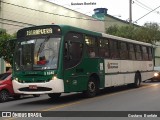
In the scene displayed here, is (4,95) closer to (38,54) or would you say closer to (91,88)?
(38,54)

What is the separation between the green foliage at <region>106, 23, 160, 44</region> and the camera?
40.9 metres

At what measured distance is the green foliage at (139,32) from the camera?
134 ft

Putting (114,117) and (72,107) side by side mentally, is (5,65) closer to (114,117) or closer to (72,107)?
(72,107)

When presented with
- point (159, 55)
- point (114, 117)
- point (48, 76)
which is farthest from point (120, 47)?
point (159, 55)

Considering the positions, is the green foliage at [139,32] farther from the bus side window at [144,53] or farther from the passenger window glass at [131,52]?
the passenger window glass at [131,52]

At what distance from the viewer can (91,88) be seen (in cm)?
1698

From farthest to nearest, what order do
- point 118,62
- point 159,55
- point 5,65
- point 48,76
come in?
1. point 159,55
2. point 5,65
3. point 118,62
4. point 48,76

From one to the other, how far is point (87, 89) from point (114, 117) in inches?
224

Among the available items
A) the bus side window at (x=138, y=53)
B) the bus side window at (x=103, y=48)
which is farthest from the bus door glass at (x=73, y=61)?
the bus side window at (x=138, y=53)

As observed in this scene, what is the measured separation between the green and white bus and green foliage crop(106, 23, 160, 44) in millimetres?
22652

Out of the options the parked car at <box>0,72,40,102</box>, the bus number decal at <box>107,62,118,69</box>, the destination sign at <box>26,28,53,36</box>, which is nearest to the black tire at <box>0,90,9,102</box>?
the parked car at <box>0,72,40,102</box>

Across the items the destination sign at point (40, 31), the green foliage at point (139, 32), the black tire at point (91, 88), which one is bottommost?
the black tire at point (91, 88)

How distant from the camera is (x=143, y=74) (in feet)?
81.4

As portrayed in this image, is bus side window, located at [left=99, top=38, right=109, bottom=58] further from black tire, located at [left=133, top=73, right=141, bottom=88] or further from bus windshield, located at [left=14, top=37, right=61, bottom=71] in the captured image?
black tire, located at [left=133, top=73, right=141, bottom=88]
